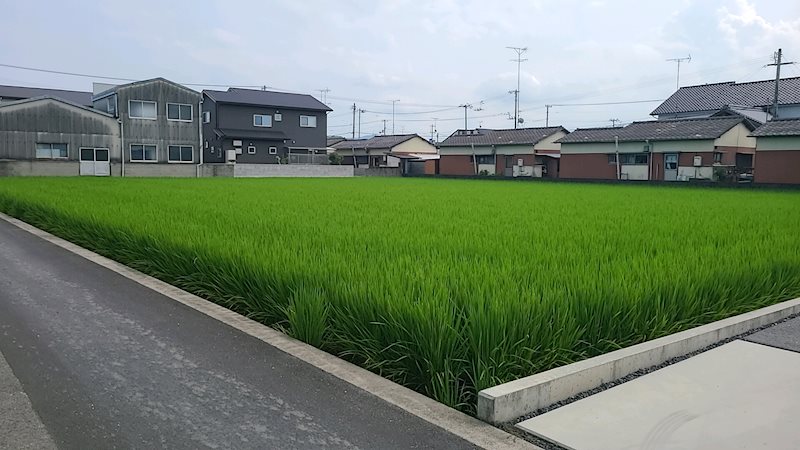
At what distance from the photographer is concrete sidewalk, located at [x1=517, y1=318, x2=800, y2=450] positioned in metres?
3.05

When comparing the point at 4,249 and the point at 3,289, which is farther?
the point at 4,249

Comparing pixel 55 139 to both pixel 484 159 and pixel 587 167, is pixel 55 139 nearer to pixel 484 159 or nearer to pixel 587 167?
pixel 484 159

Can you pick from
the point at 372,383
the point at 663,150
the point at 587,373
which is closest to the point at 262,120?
the point at 663,150

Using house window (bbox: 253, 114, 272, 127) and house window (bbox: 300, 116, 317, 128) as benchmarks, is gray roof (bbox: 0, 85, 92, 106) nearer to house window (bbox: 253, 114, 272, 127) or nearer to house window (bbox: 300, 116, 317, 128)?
house window (bbox: 253, 114, 272, 127)

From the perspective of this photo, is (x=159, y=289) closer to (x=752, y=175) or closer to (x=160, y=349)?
(x=160, y=349)

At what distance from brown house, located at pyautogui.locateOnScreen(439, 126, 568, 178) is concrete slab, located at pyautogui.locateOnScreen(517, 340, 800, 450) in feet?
132

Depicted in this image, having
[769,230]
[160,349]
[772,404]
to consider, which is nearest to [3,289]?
[160,349]

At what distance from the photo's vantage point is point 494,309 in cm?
401

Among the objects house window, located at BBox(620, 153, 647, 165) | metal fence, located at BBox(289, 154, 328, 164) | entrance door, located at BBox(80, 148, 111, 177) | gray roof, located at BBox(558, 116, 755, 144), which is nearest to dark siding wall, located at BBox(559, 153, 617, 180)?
house window, located at BBox(620, 153, 647, 165)

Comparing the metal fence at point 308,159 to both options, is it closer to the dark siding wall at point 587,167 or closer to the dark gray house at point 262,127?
the dark gray house at point 262,127

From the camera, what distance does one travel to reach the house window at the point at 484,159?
1826 inches

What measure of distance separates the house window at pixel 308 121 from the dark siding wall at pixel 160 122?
9.81 metres

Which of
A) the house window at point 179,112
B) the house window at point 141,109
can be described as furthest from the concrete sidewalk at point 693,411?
the house window at point 179,112

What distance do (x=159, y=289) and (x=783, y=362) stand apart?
18.4 feet
